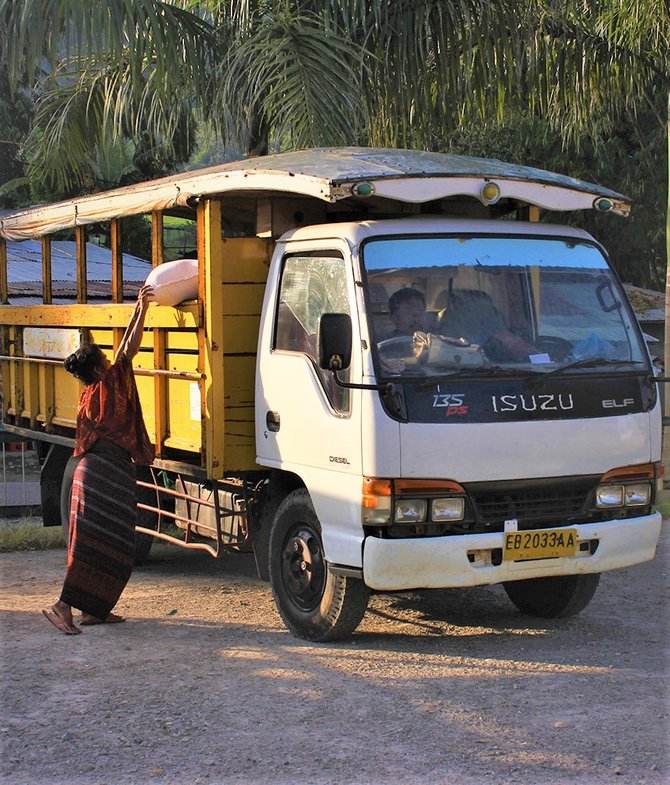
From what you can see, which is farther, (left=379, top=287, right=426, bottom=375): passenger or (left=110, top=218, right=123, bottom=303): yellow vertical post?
(left=110, top=218, right=123, bottom=303): yellow vertical post

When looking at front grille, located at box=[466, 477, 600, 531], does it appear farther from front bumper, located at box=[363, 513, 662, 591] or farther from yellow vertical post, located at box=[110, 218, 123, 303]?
yellow vertical post, located at box=[110, 218, 123, 303]

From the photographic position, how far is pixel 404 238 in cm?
600

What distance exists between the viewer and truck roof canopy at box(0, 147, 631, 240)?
5918 millimetres

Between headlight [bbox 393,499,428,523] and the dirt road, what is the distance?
0.73 metres

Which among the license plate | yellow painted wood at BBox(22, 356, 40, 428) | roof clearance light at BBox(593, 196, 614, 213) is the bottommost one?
the license plate

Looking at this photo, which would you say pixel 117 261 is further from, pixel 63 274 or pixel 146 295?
pixel 63 274

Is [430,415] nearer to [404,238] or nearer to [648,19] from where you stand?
[404,238]

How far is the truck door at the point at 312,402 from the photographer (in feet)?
18.8

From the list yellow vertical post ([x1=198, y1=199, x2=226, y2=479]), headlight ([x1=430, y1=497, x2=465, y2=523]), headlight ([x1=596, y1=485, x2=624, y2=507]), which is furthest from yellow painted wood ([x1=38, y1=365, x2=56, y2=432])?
headlight ([x1=596, y1=485, x2=624, y2=507])

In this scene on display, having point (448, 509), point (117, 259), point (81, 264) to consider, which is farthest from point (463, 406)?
point (81, 264)

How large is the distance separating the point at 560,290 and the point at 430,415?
1134mm

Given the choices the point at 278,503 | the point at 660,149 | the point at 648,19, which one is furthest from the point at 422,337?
the point at 660,149

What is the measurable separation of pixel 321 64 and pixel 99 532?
5.25 m

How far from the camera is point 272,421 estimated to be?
637 cm
